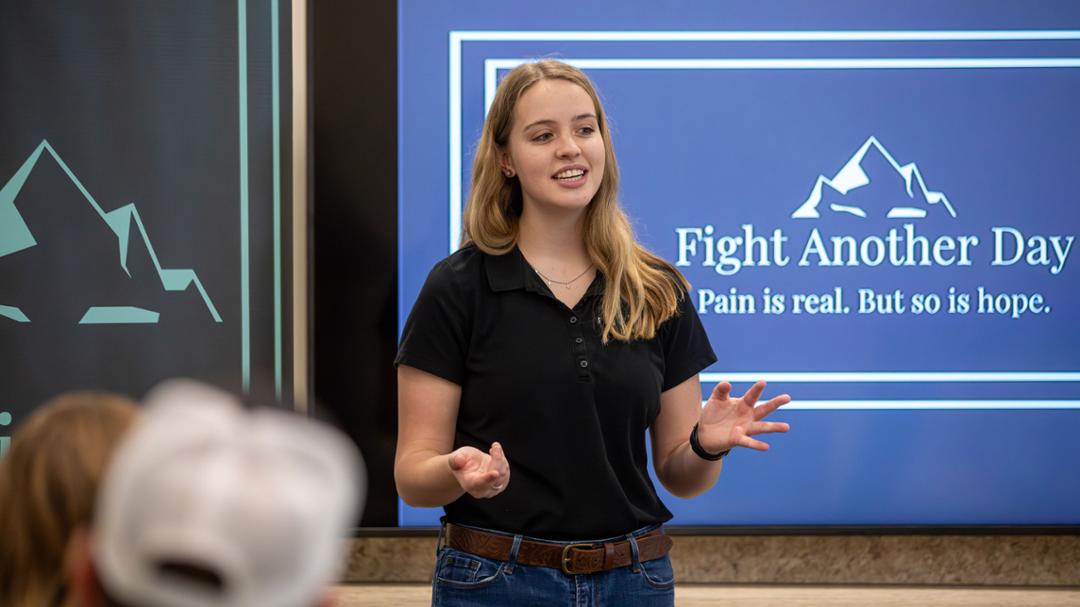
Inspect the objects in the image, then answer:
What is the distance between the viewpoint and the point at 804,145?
3088mm

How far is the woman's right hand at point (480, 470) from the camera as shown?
166 cm

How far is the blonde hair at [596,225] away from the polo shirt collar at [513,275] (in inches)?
0.6

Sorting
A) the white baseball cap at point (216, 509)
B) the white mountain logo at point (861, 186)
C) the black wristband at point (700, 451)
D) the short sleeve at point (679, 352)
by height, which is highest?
the white mountain logo at point (861, 186)

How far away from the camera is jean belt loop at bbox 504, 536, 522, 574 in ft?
5.98

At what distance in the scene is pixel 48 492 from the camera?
2.72 ft

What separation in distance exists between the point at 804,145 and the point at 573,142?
129cm

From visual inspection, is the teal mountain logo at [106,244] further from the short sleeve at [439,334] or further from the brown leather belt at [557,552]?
the brown leather belt at [557,552]

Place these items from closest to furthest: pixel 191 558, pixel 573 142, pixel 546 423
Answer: pixel 191 558 < pixel 546 423 < pixel 573 142

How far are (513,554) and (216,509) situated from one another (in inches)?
46.8

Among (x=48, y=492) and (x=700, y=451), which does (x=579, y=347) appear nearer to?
(x=700, y=451)

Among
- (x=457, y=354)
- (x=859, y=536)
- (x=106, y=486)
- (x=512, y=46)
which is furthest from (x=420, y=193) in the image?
(x=106, y=486)

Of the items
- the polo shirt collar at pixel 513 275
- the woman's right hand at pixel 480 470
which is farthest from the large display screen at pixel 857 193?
the woman's right hand at pixel 480 470

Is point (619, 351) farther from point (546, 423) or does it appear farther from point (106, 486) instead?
point (106, 486)

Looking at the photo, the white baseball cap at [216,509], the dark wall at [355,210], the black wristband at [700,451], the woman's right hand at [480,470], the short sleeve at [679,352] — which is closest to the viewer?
the white baseball cap at [216,509]
